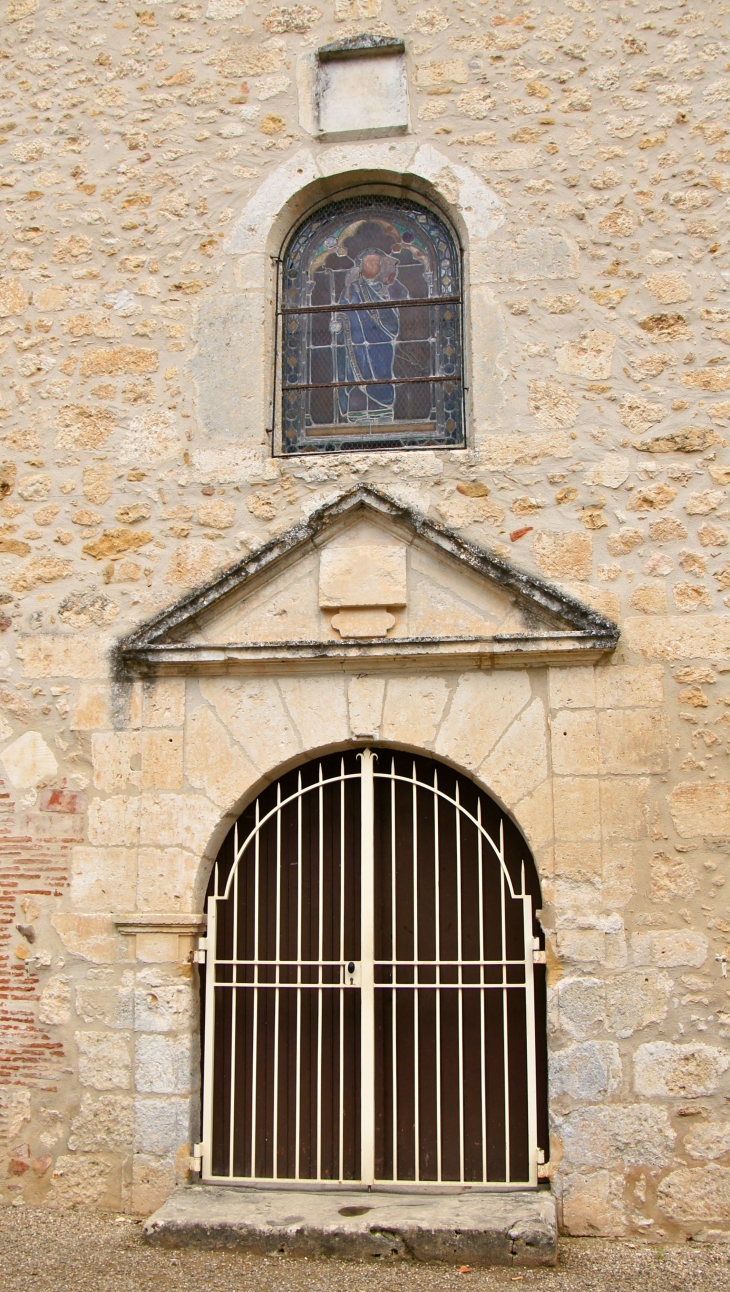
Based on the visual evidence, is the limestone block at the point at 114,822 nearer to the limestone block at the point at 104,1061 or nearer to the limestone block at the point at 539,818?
the limestone block at the point at 104,1061

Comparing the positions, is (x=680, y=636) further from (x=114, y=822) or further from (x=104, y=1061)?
(x=104, y=1061)

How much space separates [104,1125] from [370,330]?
3698 mm

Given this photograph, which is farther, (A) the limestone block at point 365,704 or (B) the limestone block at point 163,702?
(B) the limestone block at point 163,702

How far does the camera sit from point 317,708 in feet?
16.0

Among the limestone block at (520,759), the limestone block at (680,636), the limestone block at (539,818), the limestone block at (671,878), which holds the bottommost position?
the limestone block at (671,878)

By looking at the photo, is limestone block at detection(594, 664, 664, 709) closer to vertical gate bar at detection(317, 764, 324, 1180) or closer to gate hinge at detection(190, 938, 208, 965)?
vertical gate bar at detection(317, 764, 324, 1180)

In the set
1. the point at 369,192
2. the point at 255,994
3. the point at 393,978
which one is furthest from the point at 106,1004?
the point at 369,192

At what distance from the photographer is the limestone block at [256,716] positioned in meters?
4.87

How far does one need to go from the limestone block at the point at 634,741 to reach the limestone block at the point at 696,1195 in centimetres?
153

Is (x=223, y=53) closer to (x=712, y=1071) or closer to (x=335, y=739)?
(x=335, y=739)

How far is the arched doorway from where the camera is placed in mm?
4703

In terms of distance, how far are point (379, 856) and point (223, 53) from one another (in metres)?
3.84

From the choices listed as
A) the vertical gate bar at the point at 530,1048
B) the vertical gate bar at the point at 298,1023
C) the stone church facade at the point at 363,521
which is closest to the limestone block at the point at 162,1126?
the stone church facade at the point at 363,521

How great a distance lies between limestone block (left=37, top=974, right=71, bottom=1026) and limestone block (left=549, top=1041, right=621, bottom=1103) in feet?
6.61
